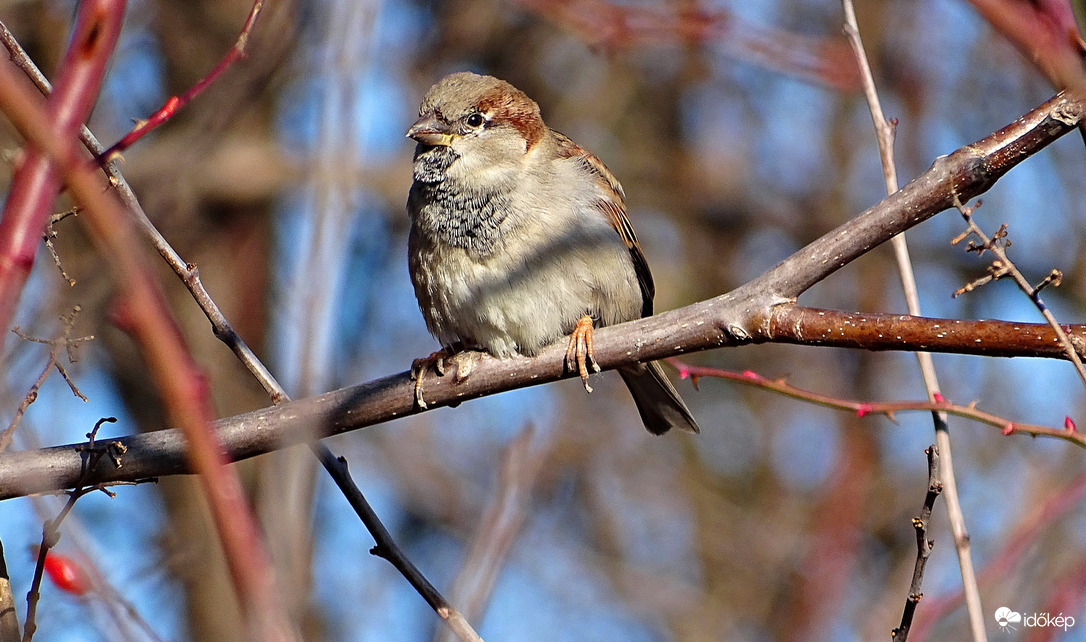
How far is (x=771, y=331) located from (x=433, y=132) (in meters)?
1.79

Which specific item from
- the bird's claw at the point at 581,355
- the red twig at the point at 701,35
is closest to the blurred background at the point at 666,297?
the red twig at the point at 701,35

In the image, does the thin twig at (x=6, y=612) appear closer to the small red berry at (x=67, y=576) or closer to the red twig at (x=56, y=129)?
the small red berry at (x=67, y=576)

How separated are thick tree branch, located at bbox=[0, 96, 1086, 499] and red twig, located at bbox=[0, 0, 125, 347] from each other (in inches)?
51.5

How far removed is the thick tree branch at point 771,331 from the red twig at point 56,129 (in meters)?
1.31

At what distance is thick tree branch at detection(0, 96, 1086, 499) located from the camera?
215 centimetres

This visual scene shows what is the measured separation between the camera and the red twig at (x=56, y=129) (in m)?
0.80

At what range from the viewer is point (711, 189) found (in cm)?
838

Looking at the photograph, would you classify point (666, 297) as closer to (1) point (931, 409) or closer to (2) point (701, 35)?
(2) point (701, 35)

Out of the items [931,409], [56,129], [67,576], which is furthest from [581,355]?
[56,129]

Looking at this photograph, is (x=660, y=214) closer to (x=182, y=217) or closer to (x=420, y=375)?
(x=182, y=217)

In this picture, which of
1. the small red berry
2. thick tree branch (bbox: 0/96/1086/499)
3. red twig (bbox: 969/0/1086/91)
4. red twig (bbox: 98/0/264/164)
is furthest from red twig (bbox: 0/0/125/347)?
the small red berry

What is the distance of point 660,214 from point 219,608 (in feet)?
14.8

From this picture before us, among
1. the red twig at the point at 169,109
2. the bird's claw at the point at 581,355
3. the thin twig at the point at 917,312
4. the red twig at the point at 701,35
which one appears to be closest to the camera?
the red twig at the point at 169,109

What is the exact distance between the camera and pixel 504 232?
141 inches
